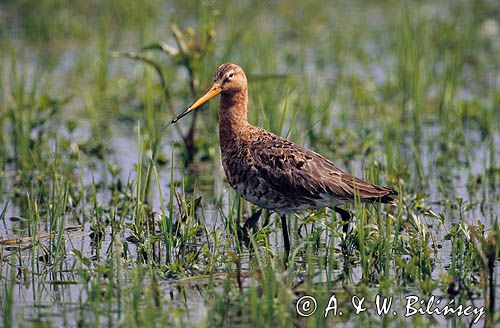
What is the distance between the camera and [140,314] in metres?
5.30

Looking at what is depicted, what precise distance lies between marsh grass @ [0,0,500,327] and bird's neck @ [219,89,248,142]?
17cm

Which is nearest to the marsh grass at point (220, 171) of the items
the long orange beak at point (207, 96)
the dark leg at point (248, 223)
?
the dark leg at point (248, 223)

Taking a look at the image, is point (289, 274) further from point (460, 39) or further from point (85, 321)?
point (460, 39)

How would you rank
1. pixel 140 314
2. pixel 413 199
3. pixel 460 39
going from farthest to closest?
pixel 460 39 → pixel 413 199 → pixel 140 314

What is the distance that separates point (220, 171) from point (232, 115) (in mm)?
1292

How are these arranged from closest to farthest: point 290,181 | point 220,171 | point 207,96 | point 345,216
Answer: point 290,181 → point 345,216 → point 207,96 → point 220,171

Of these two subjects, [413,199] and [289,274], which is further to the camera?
[413,199]

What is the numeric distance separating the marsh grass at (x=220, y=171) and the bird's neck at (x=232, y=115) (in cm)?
17

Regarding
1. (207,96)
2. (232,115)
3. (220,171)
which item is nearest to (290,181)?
(232,115)

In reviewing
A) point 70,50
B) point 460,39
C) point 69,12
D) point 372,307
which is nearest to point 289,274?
point 372,307

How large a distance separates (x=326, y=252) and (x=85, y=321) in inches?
73.9

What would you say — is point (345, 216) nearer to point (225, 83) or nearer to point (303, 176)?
point (303, 176)

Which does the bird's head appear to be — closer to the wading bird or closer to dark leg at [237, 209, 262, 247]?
the wading bird

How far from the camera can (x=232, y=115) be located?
24.1 ft
